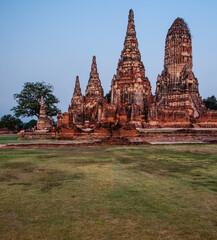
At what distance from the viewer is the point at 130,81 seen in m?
31.2

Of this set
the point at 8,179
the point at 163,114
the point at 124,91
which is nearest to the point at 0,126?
the point at 124,91

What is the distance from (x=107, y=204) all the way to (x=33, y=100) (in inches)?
1592

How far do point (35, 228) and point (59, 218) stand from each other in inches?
10.8

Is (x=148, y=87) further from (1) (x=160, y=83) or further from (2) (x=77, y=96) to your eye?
A: (2) (x=77, y=96)

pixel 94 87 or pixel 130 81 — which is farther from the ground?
pixel 94 87

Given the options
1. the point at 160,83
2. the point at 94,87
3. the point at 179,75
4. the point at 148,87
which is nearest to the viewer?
the point at 148,87

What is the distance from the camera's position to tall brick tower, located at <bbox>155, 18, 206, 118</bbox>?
32219 millimetres

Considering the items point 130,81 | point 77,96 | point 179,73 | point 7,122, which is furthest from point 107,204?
point 77,96

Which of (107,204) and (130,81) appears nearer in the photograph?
(107,204)

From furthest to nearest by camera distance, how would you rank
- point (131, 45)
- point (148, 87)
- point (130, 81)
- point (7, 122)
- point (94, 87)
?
1. point (94, 87)
2. point (7, 122)
3. point (131, 45)
4. point (148, 87)
5. point (130, 81)

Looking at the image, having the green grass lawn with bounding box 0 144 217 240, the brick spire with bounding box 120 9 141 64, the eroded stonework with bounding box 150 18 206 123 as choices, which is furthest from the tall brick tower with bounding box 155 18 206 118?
the green grass lawn with bounding box 0 144 217 240

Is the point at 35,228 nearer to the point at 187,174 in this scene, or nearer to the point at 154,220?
the point at 154,220

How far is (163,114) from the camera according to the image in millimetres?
23812

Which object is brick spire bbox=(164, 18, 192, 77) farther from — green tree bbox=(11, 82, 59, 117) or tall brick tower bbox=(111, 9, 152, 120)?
green tree bbox=(11, 82, 59, 117)
